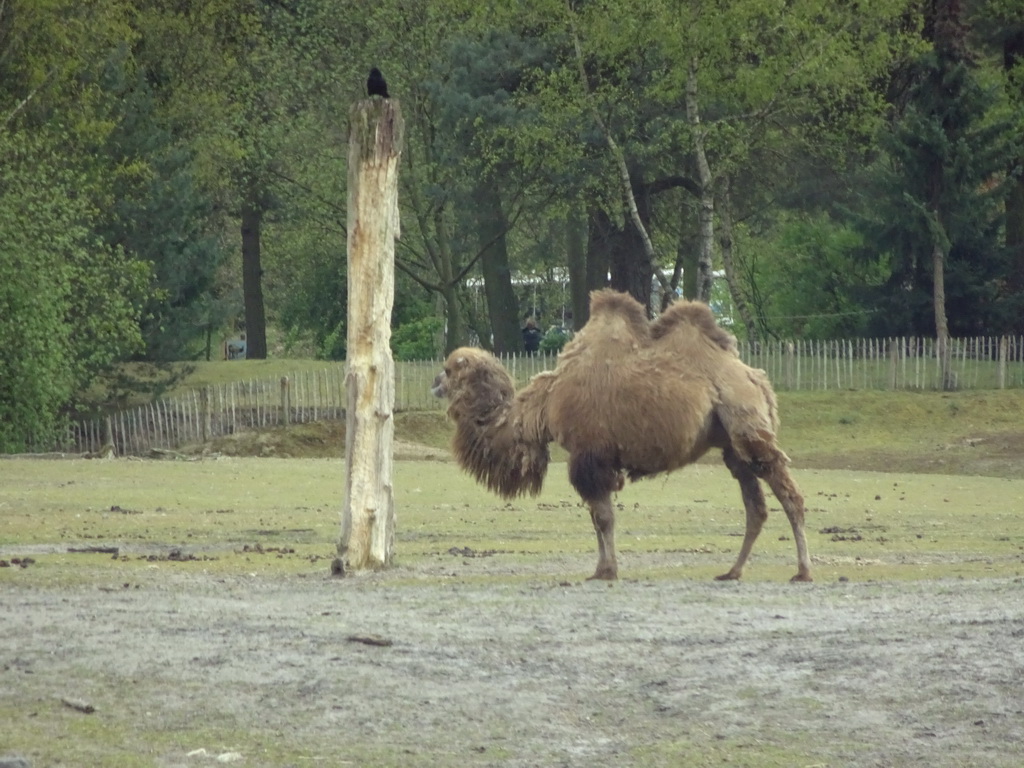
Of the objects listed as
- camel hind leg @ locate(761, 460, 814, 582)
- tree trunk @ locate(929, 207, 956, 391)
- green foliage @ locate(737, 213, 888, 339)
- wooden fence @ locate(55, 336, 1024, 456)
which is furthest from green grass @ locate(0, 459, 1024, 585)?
green foliage @ locate(737, 213, 888, 339)

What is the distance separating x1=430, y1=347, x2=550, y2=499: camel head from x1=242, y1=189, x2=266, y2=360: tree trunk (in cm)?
3881

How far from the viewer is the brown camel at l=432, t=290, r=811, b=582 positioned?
1373cm

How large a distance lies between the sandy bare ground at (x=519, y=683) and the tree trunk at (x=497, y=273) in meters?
40.1

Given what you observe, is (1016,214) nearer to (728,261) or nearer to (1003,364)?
(1003,364)

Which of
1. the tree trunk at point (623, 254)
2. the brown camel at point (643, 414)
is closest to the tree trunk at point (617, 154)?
the tree trunk at point (623, 254)

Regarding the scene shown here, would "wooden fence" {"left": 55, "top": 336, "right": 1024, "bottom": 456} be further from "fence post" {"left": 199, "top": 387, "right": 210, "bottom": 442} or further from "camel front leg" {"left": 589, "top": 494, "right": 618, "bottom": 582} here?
"camel front leg" {"left": 589, "top": 494, "right": 618, "bottom": 582}

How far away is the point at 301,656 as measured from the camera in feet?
30.9

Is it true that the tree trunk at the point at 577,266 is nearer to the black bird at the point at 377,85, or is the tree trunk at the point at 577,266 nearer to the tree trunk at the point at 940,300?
the tree trunk at the point at 940,300

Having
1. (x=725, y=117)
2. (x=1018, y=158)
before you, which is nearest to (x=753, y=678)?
(x=725, y=117)

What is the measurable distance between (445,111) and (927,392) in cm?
1426

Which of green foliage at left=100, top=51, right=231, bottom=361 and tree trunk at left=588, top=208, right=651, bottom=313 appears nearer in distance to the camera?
green foliage at left=100, top=51, right=231, bottom=361

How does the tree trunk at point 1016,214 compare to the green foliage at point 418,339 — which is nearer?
the tree trunk at point 1016,214

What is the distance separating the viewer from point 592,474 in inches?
546

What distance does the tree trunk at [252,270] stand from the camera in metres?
53.6
